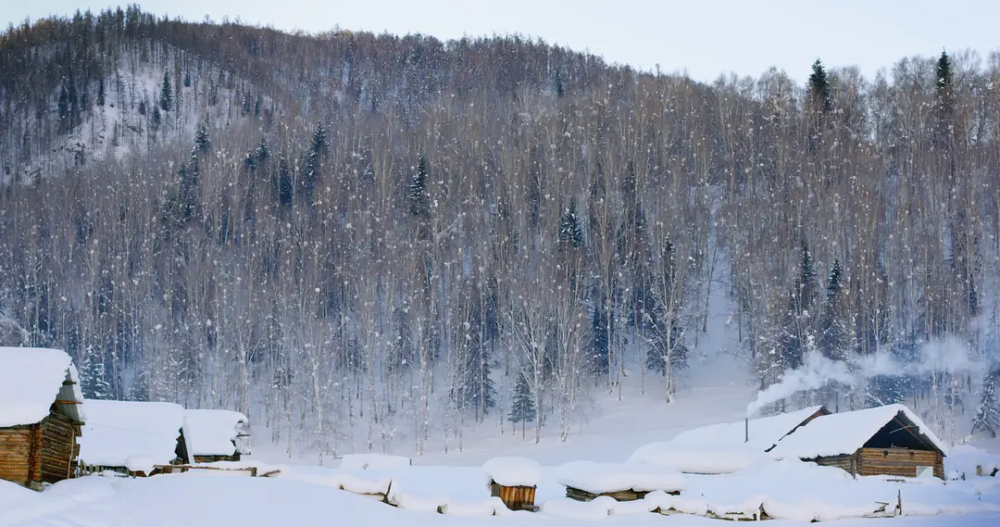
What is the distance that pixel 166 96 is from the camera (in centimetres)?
11019

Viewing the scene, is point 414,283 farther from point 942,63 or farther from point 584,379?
point 942,63

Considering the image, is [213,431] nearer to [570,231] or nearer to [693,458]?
[693,458]

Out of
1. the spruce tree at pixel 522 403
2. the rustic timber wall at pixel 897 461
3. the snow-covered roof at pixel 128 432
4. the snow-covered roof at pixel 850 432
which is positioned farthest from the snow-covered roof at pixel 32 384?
the spruce tree at pixel 522 403

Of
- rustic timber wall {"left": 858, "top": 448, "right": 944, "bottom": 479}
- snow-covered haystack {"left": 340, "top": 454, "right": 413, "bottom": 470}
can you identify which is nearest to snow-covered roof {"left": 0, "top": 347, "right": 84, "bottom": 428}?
snow-covered haystack {"left": 340, "top": 454, "right": 413, "bottom": 470}

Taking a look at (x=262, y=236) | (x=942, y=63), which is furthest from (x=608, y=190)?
(x=942, y=63)

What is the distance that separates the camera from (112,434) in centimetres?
3769

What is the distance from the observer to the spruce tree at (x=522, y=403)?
54.8m

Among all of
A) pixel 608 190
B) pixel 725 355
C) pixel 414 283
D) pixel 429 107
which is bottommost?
pixel 725 355

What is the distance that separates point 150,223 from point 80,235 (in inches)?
303

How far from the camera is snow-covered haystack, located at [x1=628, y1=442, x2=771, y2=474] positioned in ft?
103

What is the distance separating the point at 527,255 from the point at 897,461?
28.5m

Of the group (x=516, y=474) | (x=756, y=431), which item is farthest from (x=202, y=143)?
(x=516, y=474)

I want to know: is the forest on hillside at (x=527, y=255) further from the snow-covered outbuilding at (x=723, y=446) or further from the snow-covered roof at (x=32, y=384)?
the snow-covered roof at (x=32, y=384)

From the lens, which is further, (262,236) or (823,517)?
(262,236)
